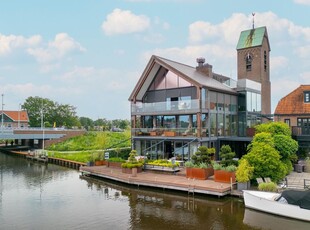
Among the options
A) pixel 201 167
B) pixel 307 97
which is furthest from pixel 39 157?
pixel 307 97

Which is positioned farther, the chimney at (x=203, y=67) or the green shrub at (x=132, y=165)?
the chimney at (x=203, y=67)

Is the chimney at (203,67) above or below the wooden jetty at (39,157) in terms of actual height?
above

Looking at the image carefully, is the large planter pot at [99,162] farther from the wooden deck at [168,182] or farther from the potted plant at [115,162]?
the wooden deck at [168,182]

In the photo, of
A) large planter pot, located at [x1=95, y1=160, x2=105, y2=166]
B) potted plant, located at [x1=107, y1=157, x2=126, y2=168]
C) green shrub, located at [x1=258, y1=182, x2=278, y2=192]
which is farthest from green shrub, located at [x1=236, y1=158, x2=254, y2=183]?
large planter pot, located at [x1=95, y1=160, x2=105, y2=166]

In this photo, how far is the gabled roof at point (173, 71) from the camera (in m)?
26.3

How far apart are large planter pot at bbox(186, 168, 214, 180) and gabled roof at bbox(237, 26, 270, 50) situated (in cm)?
1821

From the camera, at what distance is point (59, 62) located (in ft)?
116

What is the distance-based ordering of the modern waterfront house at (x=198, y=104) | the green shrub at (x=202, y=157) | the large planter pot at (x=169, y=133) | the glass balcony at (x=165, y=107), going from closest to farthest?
the green shrub at (x=202, y=157)
the glass balcony at (x=165, y=107)
the modern waterfront house at (x=198, y=104)
the large planter pot at (x=169, y=133)

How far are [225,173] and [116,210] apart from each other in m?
7.45

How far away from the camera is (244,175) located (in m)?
17.8

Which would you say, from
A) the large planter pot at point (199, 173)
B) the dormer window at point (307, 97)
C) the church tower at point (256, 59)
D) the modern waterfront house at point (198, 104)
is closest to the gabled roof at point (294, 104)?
the dormer window at point (307, 97)

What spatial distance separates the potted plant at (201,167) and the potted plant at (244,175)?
9.06 feet

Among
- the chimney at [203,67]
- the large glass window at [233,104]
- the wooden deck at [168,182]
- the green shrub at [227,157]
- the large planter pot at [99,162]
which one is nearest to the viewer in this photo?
the wooden deck at [168,182]

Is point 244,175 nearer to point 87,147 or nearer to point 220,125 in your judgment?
point 220,125
